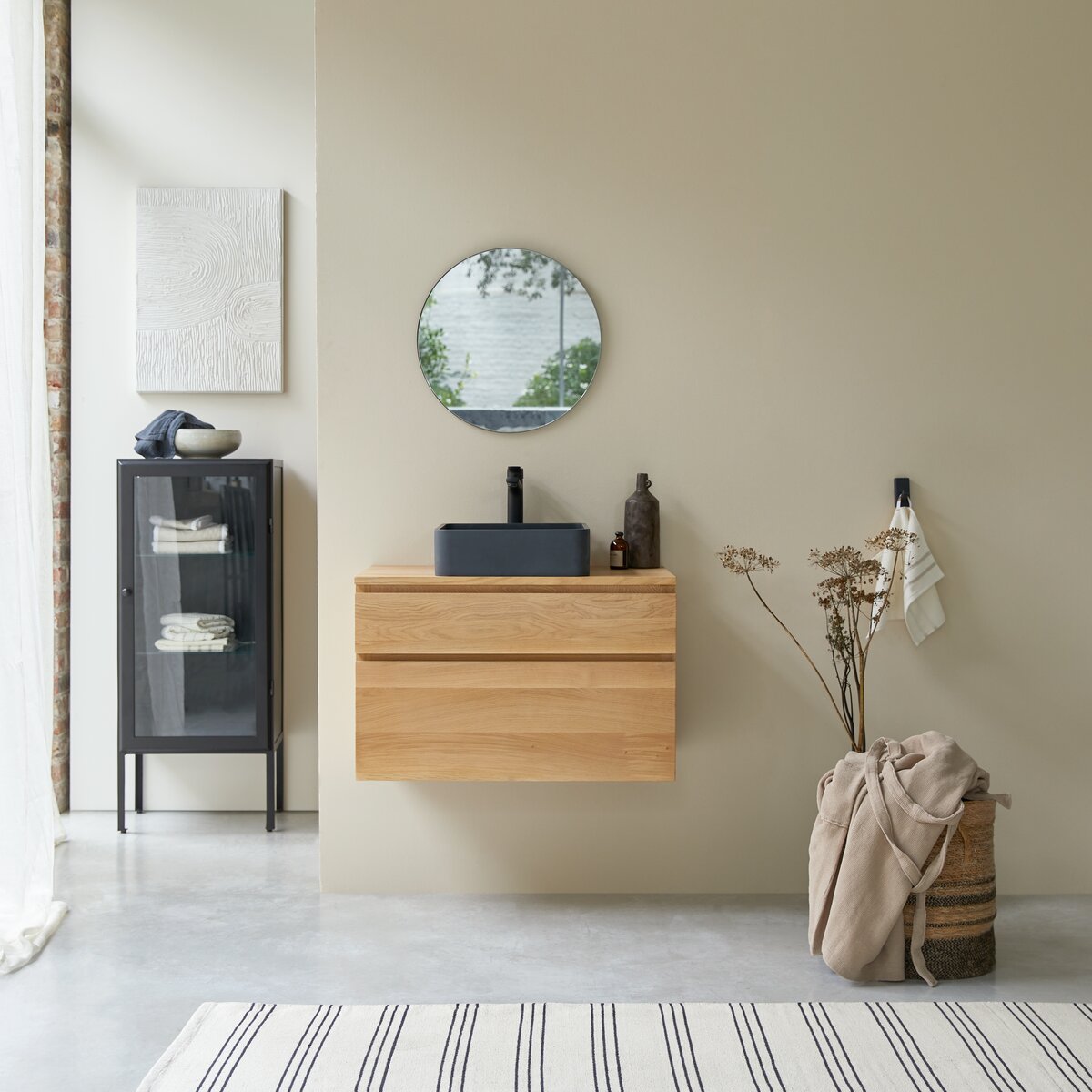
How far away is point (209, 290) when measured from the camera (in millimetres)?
3740

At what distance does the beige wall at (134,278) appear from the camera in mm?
3730

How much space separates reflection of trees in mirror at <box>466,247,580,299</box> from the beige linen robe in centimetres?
154

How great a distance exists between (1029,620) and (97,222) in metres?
3.32

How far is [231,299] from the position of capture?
3.75m

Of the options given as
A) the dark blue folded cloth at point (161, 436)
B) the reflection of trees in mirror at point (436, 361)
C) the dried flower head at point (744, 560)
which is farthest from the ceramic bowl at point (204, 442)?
the dried flower head at point (744, 560)

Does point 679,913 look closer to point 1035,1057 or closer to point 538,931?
point 538,931

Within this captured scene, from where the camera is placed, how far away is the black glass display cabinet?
11.5ft

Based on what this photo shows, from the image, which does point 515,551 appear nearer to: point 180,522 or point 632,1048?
point 632,1048

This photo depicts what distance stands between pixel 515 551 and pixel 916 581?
1125mm

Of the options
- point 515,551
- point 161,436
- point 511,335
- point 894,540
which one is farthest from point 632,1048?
point 161,436

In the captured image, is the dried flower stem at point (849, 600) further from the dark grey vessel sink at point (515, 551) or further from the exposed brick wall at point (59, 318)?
the exposed brick wall at point (59, 318)

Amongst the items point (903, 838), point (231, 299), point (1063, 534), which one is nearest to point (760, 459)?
point (1063, 534)

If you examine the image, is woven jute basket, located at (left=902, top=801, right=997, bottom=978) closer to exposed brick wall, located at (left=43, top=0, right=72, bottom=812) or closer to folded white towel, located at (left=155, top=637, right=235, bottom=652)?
folded white towel, located at (left=155, top=637, right=235, bottom=652)

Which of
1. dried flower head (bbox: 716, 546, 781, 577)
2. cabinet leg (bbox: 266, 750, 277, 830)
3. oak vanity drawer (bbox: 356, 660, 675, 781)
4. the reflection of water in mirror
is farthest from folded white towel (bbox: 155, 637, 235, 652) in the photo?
dried flower head (bbox: 716, 546, 781, 577)
